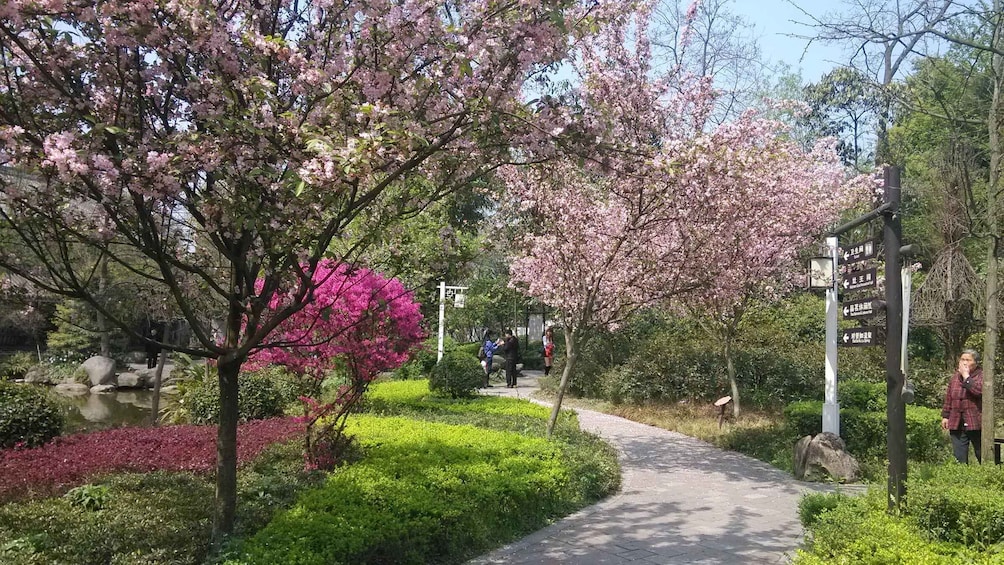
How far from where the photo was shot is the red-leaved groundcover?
6133mm

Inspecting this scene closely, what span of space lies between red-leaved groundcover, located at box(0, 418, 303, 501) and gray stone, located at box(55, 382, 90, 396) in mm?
14515

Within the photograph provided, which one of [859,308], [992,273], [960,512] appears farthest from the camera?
[992,273]

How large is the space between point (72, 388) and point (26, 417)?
620 inches

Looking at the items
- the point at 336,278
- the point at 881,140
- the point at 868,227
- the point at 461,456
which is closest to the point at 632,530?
the point at 461,456

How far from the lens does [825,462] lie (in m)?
8.14

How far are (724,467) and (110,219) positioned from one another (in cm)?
738

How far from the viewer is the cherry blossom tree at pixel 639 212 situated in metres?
8.38

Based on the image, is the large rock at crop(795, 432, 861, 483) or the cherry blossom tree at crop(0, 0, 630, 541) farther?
the large rock at crop(795, 432, 861, 483)

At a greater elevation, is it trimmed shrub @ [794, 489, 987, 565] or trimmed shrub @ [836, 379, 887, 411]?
trimmed shrub @ [836, 379, 887, 411]

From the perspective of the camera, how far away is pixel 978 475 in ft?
16.7

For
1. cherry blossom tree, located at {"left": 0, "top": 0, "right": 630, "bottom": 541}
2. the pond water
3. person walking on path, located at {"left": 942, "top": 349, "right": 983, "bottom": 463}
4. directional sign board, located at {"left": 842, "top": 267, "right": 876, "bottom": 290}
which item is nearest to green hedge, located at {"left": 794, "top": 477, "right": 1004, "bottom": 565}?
directional sign board, located at {"left": 842, "top": 267, "right": 876, "bottom": 290}

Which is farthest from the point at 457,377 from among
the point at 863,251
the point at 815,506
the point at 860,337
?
the point at 815,506

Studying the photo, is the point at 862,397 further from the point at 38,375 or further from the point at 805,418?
the point at 38,375

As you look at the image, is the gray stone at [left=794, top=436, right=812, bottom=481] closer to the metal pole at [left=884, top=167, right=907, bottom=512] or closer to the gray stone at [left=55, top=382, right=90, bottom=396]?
the metal pole at [left=884, top=167, right=907, bottom=512]
